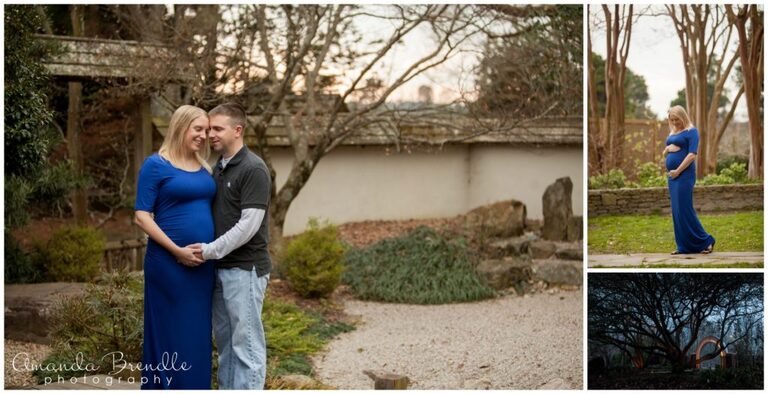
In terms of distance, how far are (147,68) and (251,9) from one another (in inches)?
67.4

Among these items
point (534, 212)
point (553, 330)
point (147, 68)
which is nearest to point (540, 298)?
point (553, 330)

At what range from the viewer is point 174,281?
4883 mm

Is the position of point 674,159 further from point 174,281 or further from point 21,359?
point 21,359

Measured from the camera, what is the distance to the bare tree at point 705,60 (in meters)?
Result: 5.60

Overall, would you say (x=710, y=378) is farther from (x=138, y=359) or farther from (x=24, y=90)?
(x=24, y=90)

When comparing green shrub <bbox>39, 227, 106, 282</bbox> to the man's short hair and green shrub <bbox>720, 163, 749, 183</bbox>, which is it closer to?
the man's short hair

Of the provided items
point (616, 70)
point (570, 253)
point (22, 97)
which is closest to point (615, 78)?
point (616, 70)

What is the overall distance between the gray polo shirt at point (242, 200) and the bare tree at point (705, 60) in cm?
300

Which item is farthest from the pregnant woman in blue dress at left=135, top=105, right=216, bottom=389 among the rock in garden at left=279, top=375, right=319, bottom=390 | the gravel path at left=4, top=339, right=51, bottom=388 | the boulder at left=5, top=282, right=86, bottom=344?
the boulder at left=5, top=282, right=86, bottom=344

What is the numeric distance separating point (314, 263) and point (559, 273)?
348 centimetres

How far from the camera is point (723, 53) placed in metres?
5.62

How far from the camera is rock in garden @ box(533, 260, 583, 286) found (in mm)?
11047

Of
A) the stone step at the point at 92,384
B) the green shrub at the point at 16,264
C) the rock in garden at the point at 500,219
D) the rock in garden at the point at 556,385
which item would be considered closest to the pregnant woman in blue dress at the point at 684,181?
the rock in garden at the point at 556,385

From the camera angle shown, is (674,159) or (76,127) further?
(76,127)
